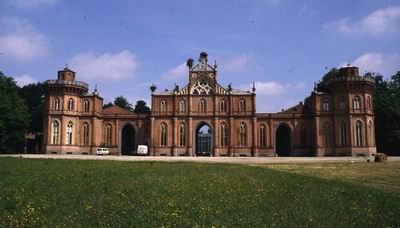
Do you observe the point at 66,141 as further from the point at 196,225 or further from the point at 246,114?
the point at 196,225

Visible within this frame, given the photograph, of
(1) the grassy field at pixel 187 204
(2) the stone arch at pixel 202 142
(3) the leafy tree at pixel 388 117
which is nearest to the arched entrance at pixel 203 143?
(2) the stone arch at pixel 202 142

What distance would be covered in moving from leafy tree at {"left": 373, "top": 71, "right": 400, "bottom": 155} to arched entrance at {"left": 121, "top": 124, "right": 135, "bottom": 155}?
4578 cm

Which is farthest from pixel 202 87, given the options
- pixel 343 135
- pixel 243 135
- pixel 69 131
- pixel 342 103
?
pixel 343 135

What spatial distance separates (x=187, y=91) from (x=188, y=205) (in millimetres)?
61329

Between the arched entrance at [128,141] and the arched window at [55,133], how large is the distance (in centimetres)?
1397

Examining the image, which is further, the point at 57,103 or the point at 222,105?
the point at 222,105

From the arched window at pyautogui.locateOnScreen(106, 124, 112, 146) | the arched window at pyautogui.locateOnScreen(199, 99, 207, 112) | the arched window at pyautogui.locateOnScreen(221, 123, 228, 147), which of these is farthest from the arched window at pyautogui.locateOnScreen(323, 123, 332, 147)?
the arched window at pyautogui.locateOnScreen(106, 124, 112, 146)

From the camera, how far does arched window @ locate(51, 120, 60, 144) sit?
226 ft

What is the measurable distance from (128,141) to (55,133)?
16.4 m

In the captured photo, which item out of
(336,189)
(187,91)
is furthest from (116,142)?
(336,189)

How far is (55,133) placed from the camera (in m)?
69.2

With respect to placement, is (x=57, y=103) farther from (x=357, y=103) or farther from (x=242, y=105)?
(x=357, y=103)

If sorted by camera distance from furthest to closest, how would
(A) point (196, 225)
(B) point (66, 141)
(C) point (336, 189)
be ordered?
(B) point (66, 141) < (C) point (336, 189) < (A) point (196, 225)

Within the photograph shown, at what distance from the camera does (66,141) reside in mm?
69438
